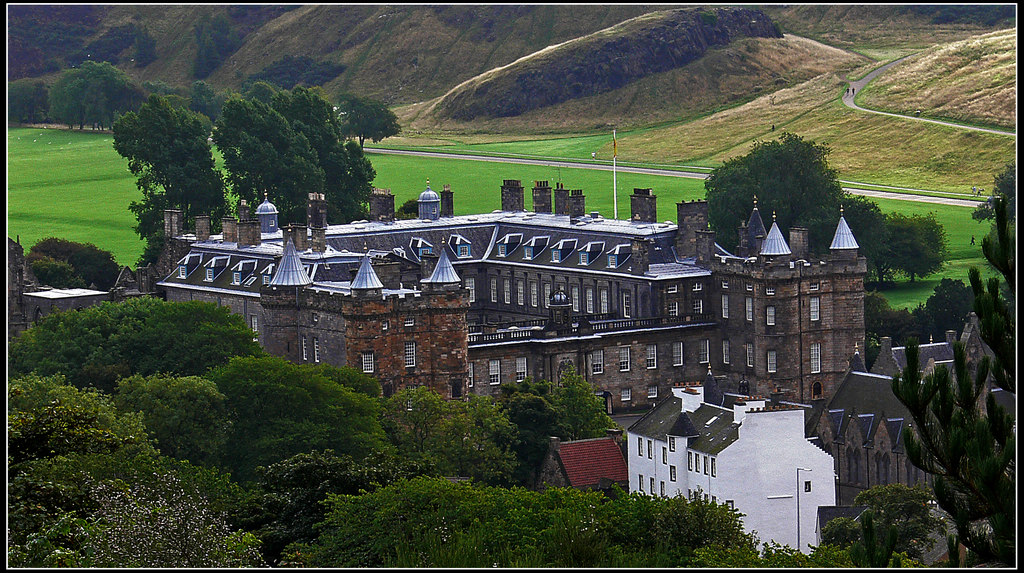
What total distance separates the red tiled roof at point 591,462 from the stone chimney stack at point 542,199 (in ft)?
127

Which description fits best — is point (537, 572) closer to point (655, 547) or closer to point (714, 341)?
point (655, 547)

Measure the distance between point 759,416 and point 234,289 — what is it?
35.9 metres

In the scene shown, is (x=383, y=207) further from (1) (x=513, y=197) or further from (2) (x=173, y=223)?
(2) (x=173, y=223)

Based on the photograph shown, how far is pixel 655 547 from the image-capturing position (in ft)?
208

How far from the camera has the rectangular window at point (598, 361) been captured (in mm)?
111062

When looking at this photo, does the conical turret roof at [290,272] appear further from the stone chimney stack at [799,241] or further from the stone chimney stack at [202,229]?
the stone chimney stack at [799,241]

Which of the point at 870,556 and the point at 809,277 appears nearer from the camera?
the point at 870,556

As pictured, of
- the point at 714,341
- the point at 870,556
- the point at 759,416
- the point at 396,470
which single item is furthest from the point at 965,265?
the point at 870,556

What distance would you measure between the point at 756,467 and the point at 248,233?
133 ft

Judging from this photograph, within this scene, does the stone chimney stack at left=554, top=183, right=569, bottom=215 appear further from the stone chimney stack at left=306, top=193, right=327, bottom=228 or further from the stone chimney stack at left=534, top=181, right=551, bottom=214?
the stone chimney stack at left=306, top=193, right=327, bottom=228

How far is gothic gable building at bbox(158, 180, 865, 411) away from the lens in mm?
101500

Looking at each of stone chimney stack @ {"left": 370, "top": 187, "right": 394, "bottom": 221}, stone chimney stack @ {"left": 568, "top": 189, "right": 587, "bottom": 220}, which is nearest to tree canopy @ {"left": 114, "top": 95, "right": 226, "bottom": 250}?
stone chimney stack @ {"left": 370, "top": 187, "right": 394, "bottom": 221}

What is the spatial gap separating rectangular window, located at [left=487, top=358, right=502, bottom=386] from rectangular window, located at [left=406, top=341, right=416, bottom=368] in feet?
23.5

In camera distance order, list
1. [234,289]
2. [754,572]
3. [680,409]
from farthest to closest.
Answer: [234,289], [680,409], [754,572]
